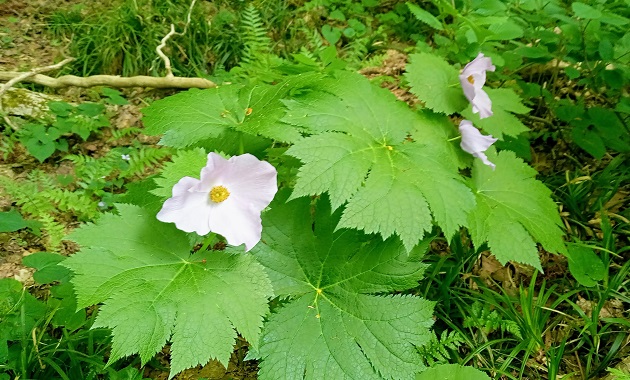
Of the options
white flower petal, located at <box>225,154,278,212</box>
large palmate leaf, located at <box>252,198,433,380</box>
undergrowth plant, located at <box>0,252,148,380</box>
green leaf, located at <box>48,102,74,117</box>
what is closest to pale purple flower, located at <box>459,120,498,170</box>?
large palmate leaf, located at <box>252,198,433,380</box>

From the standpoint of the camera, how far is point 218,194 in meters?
1.35

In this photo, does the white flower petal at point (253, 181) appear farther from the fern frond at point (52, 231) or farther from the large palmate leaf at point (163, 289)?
the fern frond at point (52, 231)

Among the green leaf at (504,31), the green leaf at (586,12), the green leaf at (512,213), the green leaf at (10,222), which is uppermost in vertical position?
the green leaf at (586,12)

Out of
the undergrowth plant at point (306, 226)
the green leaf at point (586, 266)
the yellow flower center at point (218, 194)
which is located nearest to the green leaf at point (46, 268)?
the undergrowth plant at point (306, 226)

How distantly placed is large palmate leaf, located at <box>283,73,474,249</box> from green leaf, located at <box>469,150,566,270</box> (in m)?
0.27

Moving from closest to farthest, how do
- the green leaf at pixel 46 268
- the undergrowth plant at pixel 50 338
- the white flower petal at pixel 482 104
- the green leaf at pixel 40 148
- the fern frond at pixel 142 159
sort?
the undergrowth plant at pixel 50 338
the white flower petal at pixel 482 104
the green leaf at pixel 46 268
the fern frond at pixel 142 159
the green leaf at pixel 40 148

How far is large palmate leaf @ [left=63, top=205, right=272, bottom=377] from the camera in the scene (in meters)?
1.23

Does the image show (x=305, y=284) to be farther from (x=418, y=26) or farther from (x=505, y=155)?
(x=418, y=26)

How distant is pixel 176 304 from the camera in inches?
50.3

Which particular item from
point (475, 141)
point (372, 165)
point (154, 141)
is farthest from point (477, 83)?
point (154, 141)

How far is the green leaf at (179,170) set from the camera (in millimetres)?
1347

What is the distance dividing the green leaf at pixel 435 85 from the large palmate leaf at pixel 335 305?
0.69m

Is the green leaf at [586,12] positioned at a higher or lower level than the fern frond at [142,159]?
higher

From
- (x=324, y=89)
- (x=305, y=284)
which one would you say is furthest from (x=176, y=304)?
(x=324, y=89)
